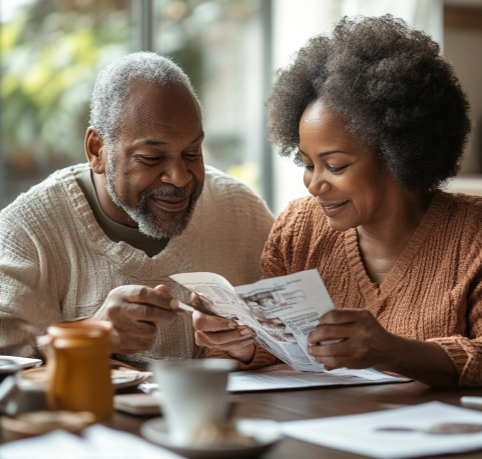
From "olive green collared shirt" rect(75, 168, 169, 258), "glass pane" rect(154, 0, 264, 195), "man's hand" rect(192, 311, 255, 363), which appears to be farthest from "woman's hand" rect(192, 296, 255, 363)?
"glass pane" rect(154, 0, 264, 195)

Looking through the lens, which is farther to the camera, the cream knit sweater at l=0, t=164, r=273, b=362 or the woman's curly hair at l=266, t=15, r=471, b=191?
the cream knit sweater at l=0, t=164, r=273, b=362

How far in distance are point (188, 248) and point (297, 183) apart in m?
2.11

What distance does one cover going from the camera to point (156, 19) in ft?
12.7

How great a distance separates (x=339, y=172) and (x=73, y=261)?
28.5 inches

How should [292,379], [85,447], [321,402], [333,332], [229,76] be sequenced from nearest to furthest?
[85,447] → [321,402] → [333,332] → [292,379] → [229,76]

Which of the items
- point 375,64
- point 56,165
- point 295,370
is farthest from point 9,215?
point 56,165

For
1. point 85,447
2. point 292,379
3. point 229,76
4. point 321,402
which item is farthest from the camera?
point 229,76

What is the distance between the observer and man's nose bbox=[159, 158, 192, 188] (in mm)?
1900

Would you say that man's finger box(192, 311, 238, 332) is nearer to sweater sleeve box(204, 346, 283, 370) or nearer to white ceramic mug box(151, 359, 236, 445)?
sweater sleeve box(204, 346, 283, 370)

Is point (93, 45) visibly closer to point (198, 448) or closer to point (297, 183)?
point (297, 183)

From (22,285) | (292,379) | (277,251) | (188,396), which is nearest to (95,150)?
(22,285)

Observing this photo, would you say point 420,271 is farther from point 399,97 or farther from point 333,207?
point 399,97

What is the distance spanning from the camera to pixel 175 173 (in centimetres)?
190

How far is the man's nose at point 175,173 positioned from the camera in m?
1.90
